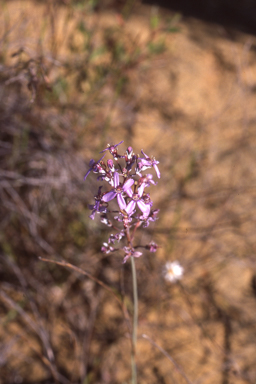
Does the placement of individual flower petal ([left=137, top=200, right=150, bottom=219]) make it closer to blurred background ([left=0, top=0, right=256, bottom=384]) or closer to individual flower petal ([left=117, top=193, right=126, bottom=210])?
individual flower petal ([left=117, top=193, right=126, bottom=210])

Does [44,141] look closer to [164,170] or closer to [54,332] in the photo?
[164,170]

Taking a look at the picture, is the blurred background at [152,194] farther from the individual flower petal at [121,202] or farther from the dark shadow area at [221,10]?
the individual flower petal at [121,202]

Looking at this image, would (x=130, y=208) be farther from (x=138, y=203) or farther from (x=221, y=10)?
(x=221, y=10)

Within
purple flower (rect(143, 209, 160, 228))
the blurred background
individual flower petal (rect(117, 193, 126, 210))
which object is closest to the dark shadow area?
the blurred background

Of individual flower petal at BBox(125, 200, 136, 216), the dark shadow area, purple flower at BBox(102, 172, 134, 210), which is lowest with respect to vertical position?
individual flower petal at BBox(125, 200, 136, 216)

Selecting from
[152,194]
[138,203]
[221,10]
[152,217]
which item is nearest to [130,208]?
[138,203]

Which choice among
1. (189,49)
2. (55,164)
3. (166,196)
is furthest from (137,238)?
(189,49)

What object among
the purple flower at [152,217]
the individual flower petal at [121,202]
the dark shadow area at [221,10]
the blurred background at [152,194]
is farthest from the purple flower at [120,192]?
the dark shadow area at [221,10]
